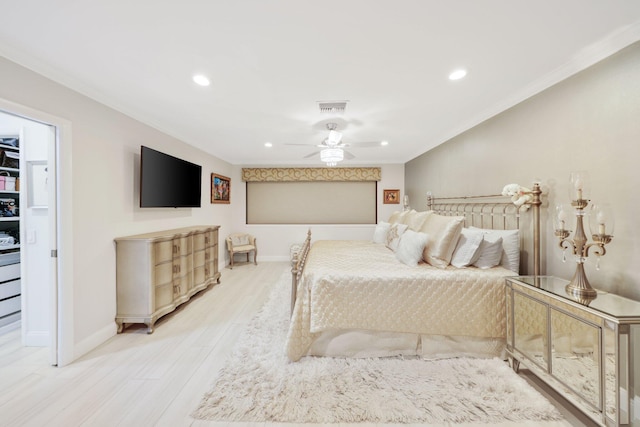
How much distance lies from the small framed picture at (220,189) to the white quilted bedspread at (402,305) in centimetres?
354

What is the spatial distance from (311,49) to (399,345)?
2467mm

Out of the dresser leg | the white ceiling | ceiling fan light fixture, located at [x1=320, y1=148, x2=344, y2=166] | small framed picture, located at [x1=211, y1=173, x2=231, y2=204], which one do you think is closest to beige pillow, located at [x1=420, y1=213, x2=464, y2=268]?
the dresser leg

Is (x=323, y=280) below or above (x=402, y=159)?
below

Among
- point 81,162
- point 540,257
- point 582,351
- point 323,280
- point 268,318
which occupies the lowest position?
point 268,318

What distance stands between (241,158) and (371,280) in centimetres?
423

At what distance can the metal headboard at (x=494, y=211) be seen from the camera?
2088 mm

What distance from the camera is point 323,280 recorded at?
6.80 feet

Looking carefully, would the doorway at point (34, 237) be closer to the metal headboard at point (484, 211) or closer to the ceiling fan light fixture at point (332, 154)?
the ceiling fan light fixture at point (332, 154)

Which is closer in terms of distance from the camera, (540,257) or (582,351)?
(582,351)

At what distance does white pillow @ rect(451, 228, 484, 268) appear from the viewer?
2.24 metres

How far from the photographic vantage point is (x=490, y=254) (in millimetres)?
2254

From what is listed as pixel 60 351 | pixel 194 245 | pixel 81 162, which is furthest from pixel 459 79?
pixel 60 351

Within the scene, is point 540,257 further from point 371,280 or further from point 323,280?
point 323,280

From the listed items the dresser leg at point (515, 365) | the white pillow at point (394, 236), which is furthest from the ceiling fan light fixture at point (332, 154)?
the dresser leg at point (515, 365)
